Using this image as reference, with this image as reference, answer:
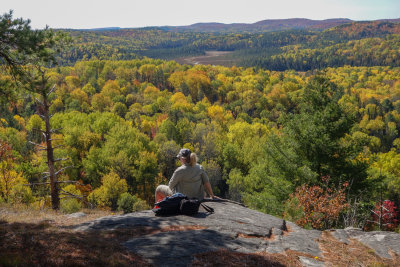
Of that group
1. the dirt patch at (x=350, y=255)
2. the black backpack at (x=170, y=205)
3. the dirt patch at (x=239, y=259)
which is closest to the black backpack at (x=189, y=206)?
the black backpack at (x=170, y=205)

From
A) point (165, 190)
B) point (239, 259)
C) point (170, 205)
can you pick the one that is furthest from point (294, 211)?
point (239, 259)

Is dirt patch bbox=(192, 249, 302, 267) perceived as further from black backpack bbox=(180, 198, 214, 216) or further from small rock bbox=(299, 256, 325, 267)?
black backpack bbox=(180, 198, 214, 216)

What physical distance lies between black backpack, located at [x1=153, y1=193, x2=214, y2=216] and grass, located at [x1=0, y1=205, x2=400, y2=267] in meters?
0.71

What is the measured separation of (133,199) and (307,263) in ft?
109

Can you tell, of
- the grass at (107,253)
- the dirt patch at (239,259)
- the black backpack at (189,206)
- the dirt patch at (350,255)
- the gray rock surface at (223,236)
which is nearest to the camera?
the grass at (107,253)

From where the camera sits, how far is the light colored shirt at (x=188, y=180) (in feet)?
27.6

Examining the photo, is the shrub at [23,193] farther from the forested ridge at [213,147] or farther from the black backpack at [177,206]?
the black backpack at [177,206]

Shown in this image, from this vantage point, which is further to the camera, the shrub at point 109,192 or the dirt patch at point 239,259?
the shrub at point 109,192

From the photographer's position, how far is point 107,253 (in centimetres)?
524

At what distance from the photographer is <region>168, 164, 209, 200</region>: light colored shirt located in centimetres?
841

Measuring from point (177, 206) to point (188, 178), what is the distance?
931 millimetres

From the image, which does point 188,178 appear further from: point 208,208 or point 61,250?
point 61,250

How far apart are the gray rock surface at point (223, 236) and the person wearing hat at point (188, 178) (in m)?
0.72

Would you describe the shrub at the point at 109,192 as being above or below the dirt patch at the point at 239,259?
below
